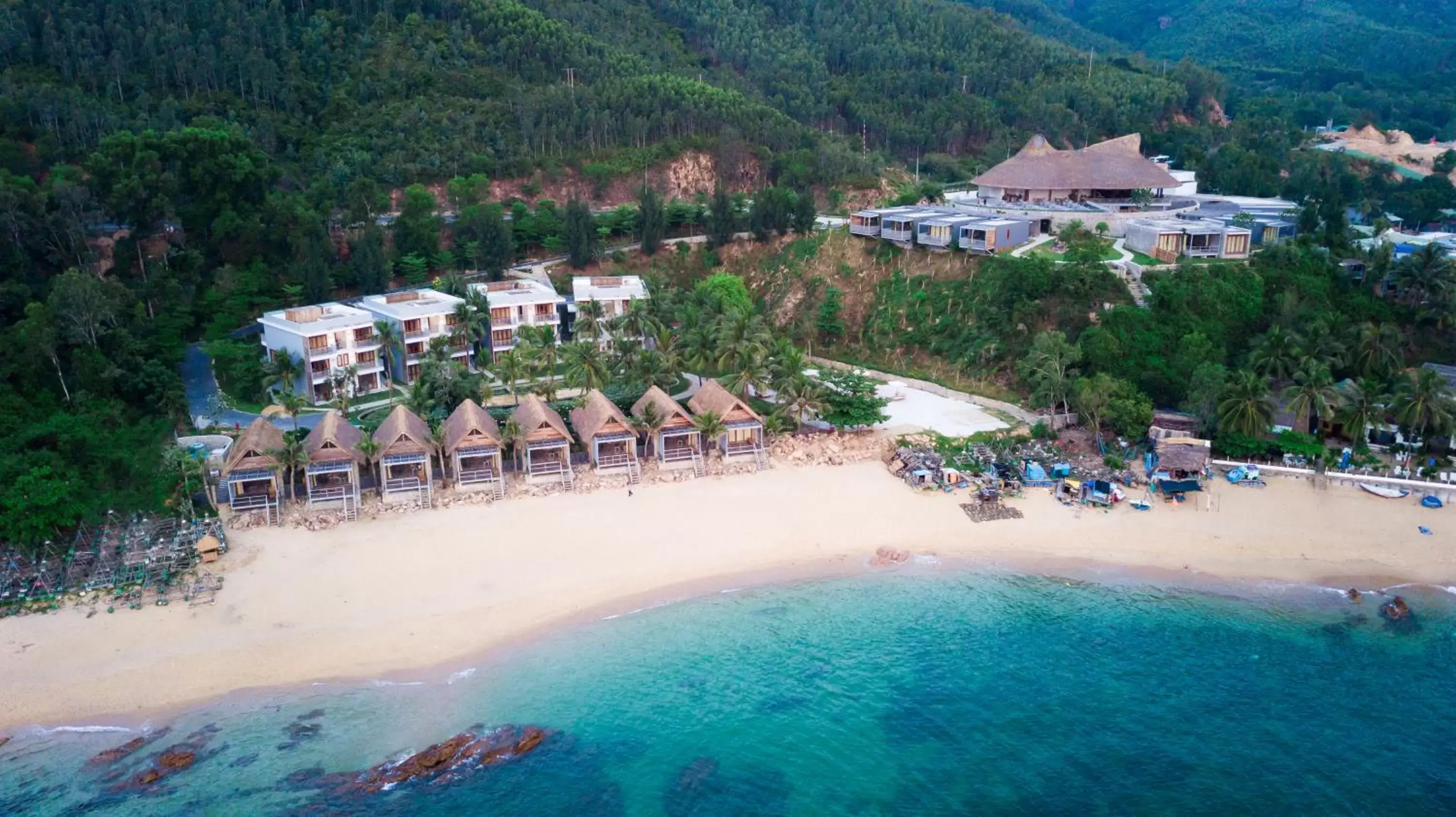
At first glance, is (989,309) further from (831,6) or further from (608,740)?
(831,6)

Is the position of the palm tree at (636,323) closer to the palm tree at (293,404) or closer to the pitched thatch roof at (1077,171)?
the palm tree at (293,404)

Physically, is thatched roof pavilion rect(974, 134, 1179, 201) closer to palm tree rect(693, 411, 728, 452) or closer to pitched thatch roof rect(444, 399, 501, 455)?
palm tree rect(693, 411, 728, 452)

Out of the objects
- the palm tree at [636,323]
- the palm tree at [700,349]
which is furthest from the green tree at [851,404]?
the palm tree at [636,323]

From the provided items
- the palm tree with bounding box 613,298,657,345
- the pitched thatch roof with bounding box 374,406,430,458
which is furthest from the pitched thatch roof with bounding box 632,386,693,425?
the pitched thatch roof with bounding box 374,406,430,458

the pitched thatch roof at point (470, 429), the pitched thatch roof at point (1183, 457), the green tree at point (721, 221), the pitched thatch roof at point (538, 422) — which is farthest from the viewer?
the green tree at point (721, 221)

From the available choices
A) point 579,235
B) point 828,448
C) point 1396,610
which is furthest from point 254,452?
point 1396,610

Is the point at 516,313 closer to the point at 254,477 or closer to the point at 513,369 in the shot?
the point at 513,369
